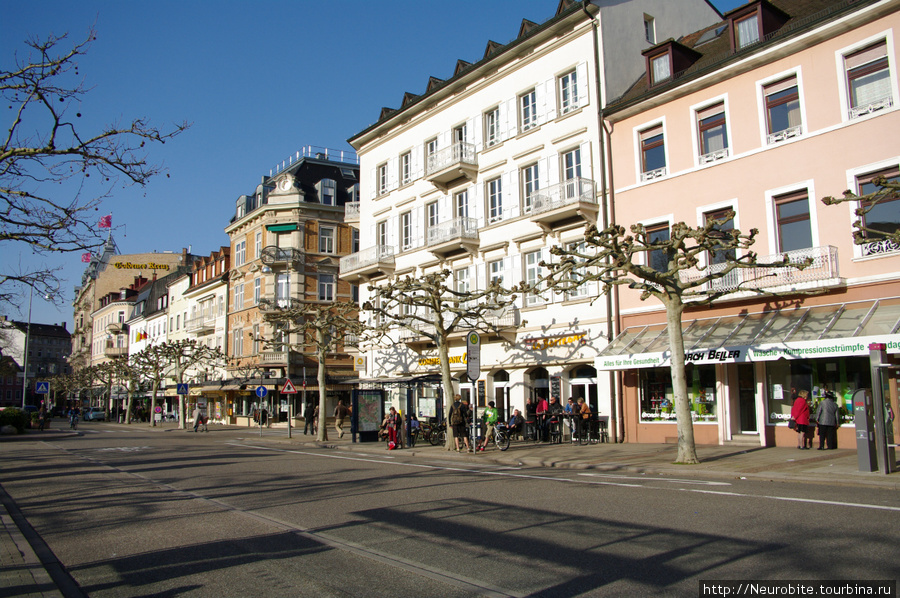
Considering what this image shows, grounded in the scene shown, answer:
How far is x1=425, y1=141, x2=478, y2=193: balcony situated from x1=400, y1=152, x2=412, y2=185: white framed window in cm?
390

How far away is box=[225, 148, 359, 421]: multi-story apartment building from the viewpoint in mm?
49969

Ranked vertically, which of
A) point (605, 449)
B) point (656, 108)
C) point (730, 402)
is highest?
point (656, 108)

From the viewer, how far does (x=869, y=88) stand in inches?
746

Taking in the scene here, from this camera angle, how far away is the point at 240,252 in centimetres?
5612

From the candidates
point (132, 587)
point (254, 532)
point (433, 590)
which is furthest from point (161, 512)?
point (433, 590)

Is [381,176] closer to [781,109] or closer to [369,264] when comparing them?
[369,264]

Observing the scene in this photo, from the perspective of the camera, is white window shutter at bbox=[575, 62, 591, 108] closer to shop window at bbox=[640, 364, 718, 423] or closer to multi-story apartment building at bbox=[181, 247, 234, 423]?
shop window at bbox=[640, 364, 718, 423]

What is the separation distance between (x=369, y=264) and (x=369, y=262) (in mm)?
147

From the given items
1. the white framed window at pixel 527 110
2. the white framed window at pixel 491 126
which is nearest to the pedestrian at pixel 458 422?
the white framed window at pixel 527 110

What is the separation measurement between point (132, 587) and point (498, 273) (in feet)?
80.4

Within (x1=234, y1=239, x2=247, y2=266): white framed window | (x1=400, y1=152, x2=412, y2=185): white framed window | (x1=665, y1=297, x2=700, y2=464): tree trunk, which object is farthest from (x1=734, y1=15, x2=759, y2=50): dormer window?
(x1=234, y1=239, x2=247, y2=266): white framed window

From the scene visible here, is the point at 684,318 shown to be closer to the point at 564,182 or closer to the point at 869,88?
the point at 564,182

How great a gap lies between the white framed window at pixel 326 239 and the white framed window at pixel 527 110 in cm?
2586

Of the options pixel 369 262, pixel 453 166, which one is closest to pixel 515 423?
pixel 453 166
